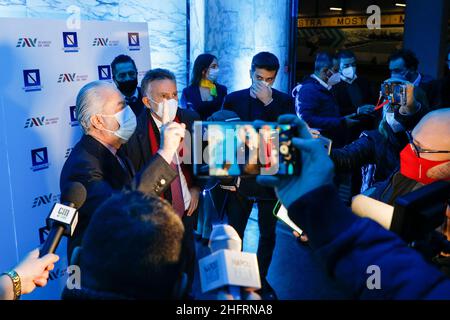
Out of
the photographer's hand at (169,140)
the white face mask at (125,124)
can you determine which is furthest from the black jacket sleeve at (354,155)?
the white face mask at (125,124)

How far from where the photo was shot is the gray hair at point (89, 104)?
2062mm

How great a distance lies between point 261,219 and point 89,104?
1.45 metres

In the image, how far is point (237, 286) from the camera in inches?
34.8

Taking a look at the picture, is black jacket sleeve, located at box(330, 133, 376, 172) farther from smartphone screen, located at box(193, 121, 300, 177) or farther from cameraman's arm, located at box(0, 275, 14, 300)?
cameraman's arm, located at box(0, 275, 14, 300)

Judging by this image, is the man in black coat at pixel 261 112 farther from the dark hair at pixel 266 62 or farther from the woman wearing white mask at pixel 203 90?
the woman wearing white mask at pixel 203 90

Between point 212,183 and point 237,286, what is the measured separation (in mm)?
2116

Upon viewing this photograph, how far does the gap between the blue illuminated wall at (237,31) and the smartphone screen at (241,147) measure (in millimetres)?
3931

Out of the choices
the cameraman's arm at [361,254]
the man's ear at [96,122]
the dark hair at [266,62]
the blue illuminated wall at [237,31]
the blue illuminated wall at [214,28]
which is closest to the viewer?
the cameraman's arm at [361,254]

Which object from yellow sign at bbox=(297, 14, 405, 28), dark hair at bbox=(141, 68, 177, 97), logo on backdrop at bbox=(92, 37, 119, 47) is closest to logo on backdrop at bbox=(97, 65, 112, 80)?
logo on backdrop at bbox=(92, 37, 119, 47)

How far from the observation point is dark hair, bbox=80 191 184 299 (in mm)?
875

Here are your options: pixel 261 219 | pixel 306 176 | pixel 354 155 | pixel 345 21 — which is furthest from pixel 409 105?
pixel 345 21

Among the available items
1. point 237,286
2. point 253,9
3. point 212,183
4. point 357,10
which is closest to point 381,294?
point 237,286

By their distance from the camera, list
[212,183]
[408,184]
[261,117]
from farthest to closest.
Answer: [261,117], [212,183], [408,184]
